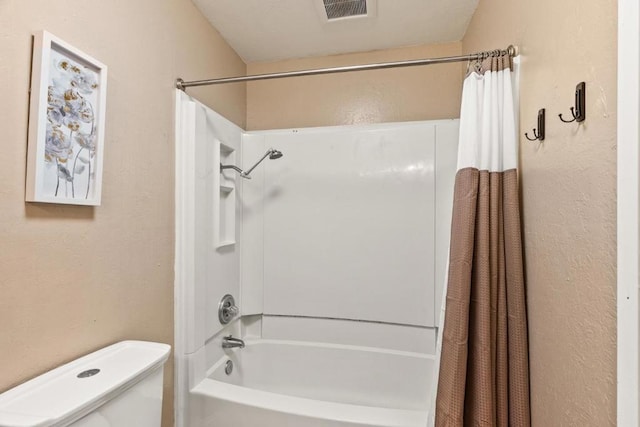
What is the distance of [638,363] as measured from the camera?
570 mm

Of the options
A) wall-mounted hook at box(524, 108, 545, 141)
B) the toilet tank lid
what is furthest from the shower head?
wall-mounted hook at box(524, 108, 545, 141)

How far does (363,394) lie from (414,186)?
1.24m

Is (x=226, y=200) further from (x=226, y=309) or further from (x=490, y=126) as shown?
(x=490, y=126)

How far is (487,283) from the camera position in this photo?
1069 mm

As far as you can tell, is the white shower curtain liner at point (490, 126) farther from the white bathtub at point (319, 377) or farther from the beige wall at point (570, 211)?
the white bathtub at point (319, 377)

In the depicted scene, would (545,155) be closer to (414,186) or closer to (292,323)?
(414,186)

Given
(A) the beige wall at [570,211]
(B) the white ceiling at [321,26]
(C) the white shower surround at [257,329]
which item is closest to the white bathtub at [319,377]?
(C) the white shower surround at [257,329]

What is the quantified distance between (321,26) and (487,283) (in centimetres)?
161

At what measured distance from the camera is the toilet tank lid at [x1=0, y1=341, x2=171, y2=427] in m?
0.71

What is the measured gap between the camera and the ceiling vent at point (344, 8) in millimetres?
1650

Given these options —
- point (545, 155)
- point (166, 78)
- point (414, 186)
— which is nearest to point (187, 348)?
point (166, 78)

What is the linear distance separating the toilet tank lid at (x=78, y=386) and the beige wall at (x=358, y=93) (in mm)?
1671

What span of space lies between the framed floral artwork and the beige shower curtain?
1210 millimetres

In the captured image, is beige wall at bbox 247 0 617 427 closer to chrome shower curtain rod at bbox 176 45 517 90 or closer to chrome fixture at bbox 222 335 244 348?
chrome shower curtain rod at bbox 176 45 517 90
